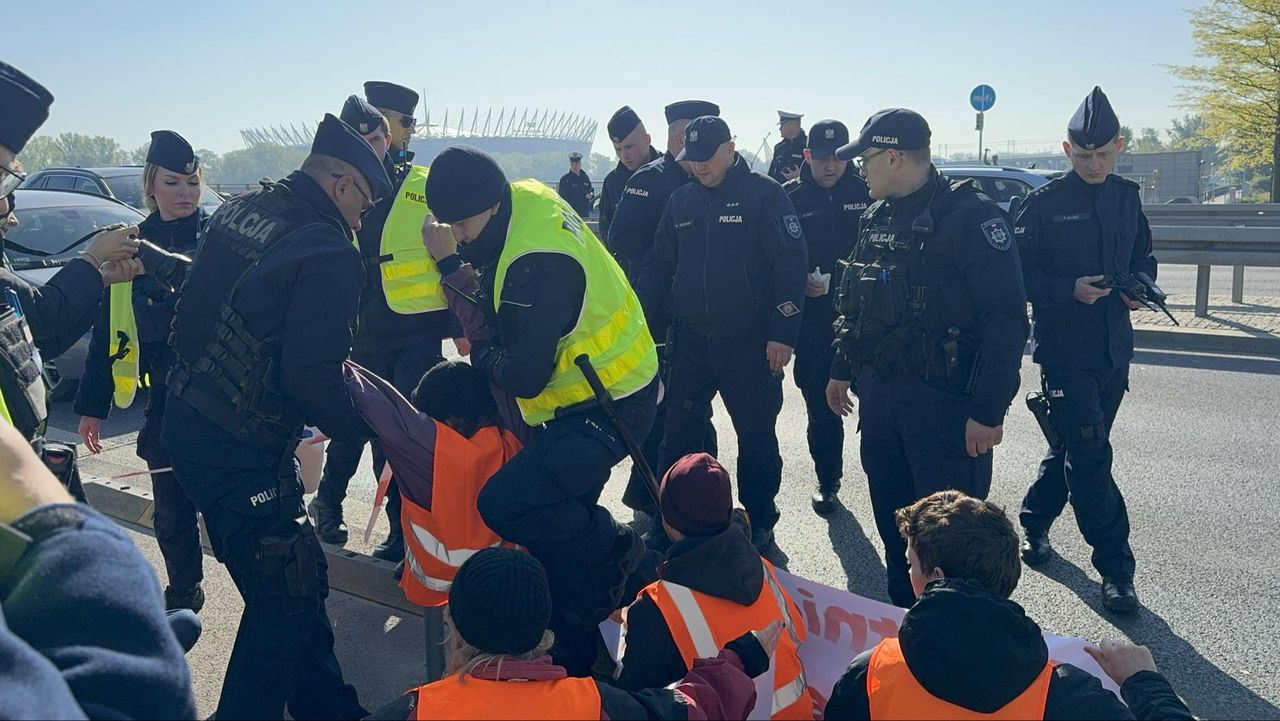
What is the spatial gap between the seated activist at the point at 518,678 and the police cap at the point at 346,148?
160cm

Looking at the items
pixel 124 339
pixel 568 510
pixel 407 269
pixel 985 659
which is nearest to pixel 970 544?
pixel 985 659

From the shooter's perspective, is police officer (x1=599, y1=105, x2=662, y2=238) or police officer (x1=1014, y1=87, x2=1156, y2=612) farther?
police officer (x1=599, y1=105, x2=662, y2=238)

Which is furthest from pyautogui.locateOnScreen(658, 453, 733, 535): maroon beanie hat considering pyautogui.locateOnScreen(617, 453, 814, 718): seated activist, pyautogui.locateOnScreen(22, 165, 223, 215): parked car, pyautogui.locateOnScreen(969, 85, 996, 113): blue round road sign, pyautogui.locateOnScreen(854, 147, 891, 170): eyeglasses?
pyautogui.locateOnScreen(969, 85, 996, 113): blue round road sign

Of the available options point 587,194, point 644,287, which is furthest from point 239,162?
point 644,287

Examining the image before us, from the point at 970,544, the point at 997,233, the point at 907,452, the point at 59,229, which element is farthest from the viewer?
the point at 59,229

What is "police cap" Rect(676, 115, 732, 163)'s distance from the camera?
17.1ft

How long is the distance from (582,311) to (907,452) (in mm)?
1591

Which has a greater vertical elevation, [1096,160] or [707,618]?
[1096,160]

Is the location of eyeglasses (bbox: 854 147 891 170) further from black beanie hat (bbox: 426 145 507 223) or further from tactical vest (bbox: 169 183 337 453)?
tactical vest (bbox: 169 183 337 453)

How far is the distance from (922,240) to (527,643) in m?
2.57

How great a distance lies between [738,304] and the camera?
5.20 m

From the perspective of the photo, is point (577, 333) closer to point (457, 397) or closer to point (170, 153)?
point (457, 397)

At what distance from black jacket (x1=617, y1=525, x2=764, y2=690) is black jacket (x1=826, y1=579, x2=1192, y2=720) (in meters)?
0.71

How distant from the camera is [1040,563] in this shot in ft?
16.1
